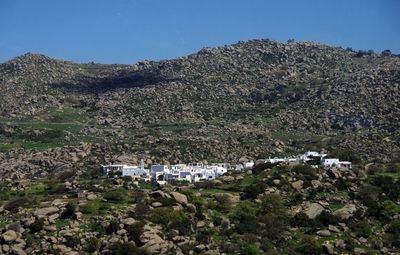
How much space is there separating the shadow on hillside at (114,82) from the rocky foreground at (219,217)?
70276 millimetres

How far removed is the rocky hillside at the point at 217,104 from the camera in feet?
318

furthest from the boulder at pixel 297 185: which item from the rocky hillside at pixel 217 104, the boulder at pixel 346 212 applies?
the rocky hillside at pixel 217 104

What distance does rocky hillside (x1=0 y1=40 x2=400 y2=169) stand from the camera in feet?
318

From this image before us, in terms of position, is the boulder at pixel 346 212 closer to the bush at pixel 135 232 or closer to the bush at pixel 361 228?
the bush at pixel 361 228

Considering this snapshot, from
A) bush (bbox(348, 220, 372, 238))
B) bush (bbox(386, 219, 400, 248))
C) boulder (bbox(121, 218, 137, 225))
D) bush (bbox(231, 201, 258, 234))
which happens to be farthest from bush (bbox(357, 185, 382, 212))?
boulder (bbox(121, 218, 137, 225))

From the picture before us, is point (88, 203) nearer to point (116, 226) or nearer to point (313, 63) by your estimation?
point (116, 226)

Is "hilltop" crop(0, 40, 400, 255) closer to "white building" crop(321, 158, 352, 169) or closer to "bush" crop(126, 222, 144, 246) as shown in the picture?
"bush" crop(126, 222, 144, 246)

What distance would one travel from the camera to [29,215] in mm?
49719

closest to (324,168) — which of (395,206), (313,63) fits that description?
(395,206)

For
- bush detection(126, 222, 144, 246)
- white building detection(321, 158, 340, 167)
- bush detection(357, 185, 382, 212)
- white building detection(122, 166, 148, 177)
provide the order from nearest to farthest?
bush detection(126, 222, 144, 246), bush detection(357, 185, 382, 212), white building detection(321, 158, 340, 167), white building detection(122, 166, 148, 177)

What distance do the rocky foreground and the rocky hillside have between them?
2675cm

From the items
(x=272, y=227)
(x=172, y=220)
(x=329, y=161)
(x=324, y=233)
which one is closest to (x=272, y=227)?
(x=272, y=227)

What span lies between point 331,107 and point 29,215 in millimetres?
69893

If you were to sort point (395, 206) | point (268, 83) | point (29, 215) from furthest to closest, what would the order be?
point (268, 83) → point (395, 206) → point (29, 215)
